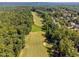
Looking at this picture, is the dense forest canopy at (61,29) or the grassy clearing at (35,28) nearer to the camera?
the dense forest canopy at (61,29)

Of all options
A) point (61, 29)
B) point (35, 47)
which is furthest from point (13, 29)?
point (61, 29)

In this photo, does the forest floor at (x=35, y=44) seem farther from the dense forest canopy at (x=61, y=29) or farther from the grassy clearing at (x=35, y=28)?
the dense forest canopy at (x=61, y=29)

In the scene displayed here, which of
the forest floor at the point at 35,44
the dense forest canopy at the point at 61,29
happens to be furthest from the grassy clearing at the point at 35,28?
the dense forest canopy at the point at 61,29

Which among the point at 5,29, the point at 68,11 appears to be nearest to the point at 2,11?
the point at 5,29

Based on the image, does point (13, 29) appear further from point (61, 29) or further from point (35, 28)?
point (61, 29)

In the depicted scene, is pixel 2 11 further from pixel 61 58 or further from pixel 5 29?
pixel 61 58

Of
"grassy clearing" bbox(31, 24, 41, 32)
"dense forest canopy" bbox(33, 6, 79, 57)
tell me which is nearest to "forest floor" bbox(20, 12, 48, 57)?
"grassy clearing" bbox(31, 24, 41, 32)

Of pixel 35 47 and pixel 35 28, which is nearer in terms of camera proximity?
pixel 35 47

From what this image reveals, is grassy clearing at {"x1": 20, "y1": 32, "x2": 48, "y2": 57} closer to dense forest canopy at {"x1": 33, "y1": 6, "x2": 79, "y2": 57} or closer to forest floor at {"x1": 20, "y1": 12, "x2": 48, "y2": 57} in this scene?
forest floor at {"x1": 20, "y1": 12, "x2": 48, "y2": 57}
